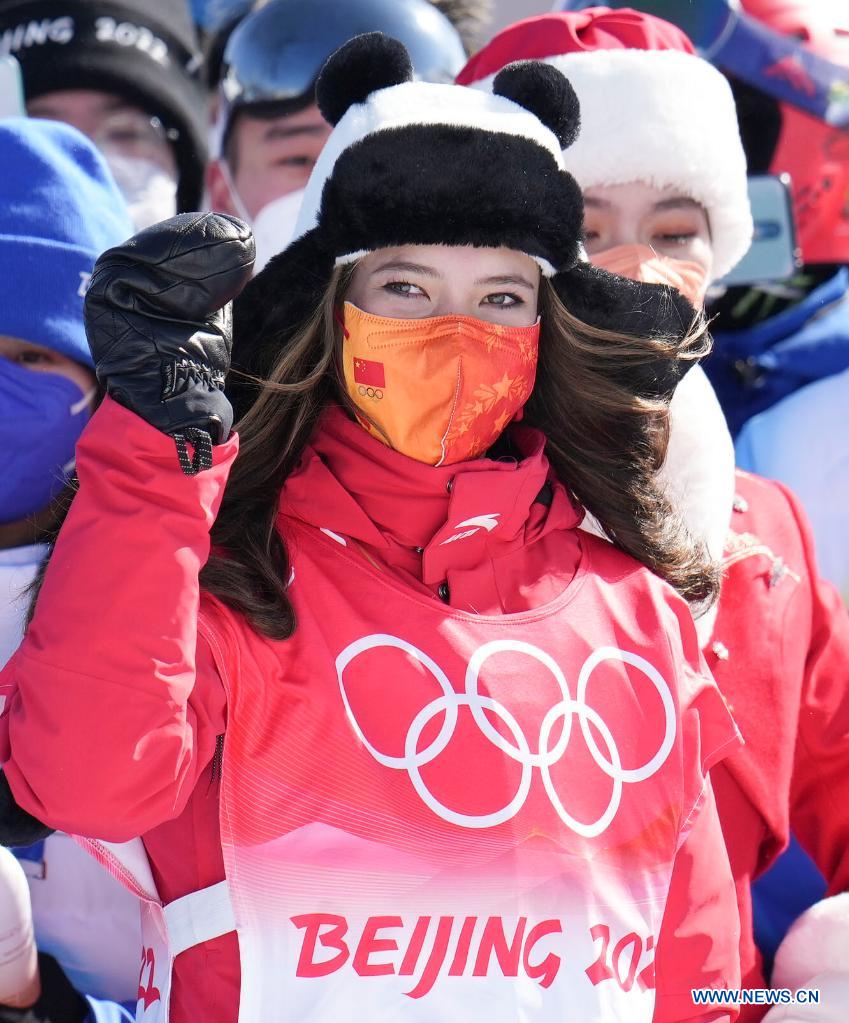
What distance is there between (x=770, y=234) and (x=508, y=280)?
5.62 ft

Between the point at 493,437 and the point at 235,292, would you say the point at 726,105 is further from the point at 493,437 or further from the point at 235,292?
the point at 235,292

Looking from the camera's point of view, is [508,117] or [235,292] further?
[508,117]

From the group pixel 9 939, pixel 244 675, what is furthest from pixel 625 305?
pixel 9 939

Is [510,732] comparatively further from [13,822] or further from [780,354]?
[780,354]

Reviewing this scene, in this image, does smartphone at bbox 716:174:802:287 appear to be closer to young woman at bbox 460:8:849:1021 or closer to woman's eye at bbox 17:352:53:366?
young woman at bbox 460:8:849:1021

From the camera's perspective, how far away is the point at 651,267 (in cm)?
284

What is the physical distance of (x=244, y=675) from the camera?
6.59ft

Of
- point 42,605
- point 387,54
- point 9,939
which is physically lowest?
point 9,939

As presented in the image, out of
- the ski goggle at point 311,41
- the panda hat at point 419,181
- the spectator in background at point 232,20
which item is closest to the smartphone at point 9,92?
the ski goggle at point 311,41

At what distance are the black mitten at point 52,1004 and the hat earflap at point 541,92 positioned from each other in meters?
1.67

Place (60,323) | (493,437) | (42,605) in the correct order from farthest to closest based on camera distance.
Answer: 1. (60,323)
2. (493,437)
3. (42,605)

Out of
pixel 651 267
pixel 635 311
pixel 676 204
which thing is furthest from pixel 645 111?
pixel 635 311

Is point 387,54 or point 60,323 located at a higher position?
point 387,54

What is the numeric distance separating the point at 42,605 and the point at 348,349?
0.72 metres
